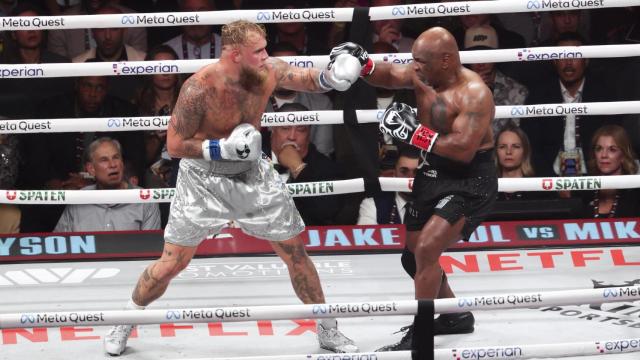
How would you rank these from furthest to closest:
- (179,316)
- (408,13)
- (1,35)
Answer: (1,35), (408,13), (179,316)

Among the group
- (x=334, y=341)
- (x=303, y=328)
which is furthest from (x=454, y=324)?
(x=303, y=328)

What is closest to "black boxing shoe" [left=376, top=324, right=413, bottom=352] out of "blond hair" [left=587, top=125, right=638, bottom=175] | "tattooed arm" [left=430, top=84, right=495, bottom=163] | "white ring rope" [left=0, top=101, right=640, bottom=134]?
"tattooed arm" [left=430, top=84, right=495, bottom=163]

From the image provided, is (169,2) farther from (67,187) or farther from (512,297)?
(512,297)

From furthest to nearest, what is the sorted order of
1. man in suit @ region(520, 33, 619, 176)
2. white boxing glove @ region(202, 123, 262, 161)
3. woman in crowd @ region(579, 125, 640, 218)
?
1. man in suit @ region(520, 33, 619, 176)
2. woman in crowd @ region(579, 125, 640, 218)
3. white boxing glove @ region(202, 123, 262, 161)

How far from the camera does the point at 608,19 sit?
22.4 feet

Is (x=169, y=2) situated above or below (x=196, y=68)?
above

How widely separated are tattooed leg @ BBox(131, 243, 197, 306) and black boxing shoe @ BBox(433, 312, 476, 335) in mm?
1170

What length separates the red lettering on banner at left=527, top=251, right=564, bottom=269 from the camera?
220 inches

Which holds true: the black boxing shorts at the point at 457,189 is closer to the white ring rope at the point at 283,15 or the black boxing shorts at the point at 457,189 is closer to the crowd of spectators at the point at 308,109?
the crowd of spectators at the point at 308,109

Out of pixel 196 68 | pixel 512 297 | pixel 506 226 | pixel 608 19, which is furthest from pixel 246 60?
pixel 608 19

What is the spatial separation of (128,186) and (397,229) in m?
1.52

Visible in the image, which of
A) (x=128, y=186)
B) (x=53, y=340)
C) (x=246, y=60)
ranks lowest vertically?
(x=53, y=340)

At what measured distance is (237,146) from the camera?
431 centimetres

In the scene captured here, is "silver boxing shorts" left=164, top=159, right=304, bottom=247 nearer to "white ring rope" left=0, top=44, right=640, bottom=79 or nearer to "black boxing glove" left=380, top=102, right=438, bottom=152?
"black boxing glove" left=380, top=102, right=438, bottom=152
